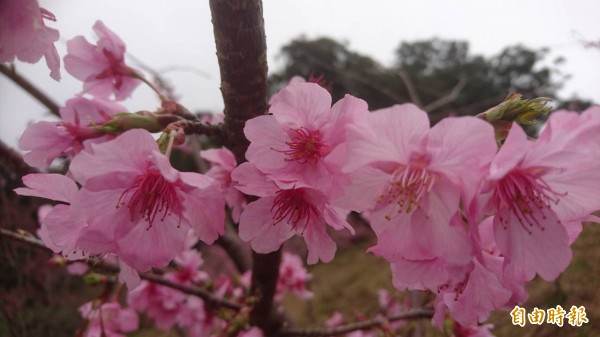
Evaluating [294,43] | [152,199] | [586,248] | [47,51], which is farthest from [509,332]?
[294,43]

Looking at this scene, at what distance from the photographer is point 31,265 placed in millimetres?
2379

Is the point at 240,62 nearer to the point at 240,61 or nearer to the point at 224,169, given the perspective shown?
the point at 240,61

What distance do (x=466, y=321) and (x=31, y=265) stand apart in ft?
8.38

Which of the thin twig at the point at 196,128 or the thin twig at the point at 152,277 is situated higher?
the thin twig at the point at 196,128

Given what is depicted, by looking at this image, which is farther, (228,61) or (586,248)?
(586,248)

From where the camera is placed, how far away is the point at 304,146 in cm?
66

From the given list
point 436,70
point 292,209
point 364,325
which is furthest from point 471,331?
point 436,70

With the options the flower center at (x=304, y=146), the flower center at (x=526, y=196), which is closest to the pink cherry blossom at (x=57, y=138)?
the flower center at (x=304, y=146)

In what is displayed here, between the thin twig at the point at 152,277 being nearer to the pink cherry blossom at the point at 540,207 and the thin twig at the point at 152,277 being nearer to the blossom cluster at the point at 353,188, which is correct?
the blossom cluster at the point at 353,188

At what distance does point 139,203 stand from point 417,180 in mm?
453

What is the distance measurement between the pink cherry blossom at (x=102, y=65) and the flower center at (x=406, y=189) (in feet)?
2.36

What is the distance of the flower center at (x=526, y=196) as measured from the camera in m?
0.60

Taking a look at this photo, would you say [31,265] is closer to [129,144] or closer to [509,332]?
[129,144]

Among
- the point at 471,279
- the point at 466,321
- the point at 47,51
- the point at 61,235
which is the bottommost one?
the point at 466,321
